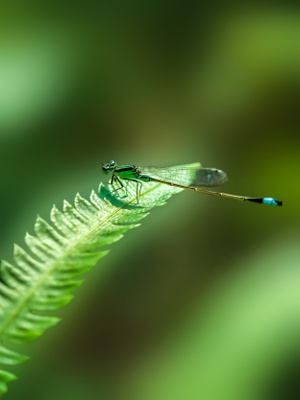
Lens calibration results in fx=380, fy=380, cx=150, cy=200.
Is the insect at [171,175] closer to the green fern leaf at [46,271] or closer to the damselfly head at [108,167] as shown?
the damselfly head at [108,167]

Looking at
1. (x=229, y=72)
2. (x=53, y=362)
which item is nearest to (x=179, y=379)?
(x=53, y=362)

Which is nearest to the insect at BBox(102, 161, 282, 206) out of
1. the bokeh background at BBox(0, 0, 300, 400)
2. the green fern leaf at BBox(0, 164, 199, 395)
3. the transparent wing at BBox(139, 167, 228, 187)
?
the transparent wing at BBox(139, 167, 228, 187)

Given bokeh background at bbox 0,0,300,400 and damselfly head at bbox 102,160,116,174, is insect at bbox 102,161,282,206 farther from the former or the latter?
bokeh background at bbox 0,0,300,400

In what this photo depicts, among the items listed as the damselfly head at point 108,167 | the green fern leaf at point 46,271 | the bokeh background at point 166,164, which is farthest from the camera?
the damselfly head at point 108,167

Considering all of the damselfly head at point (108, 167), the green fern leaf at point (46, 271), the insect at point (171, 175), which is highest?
the insect at point (171, 175)

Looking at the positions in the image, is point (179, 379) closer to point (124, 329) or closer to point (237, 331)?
point (237, 331)

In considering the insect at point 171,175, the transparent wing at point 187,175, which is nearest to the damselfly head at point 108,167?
the insect at point 171,175

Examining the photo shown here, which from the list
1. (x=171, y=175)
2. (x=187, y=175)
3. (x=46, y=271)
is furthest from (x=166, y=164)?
(x=46, y=271)

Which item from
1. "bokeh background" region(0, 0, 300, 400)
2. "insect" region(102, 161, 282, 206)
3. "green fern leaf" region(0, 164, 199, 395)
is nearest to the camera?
"green fern leaf" region(0, 164, 199, 395)
